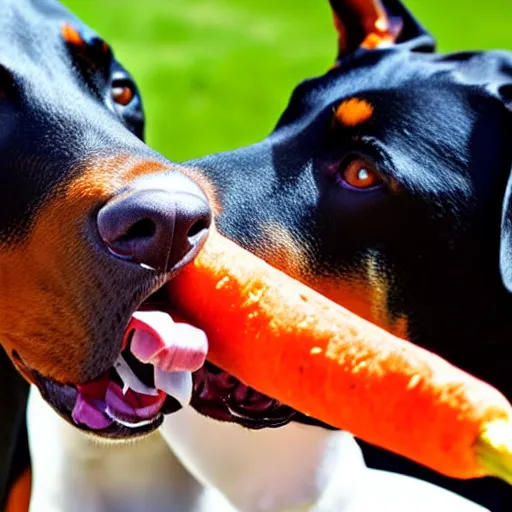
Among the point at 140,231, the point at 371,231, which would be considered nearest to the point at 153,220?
the point at 140,231

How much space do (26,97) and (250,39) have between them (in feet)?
18.6

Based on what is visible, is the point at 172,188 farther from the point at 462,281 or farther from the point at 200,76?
the point at 200,76

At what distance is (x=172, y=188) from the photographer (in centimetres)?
171

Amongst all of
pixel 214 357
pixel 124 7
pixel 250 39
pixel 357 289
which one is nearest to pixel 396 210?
pixel 357 289

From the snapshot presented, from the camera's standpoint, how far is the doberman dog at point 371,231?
2066 mm

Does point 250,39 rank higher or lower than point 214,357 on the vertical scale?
lower

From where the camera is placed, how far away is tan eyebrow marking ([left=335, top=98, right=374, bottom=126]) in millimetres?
2271

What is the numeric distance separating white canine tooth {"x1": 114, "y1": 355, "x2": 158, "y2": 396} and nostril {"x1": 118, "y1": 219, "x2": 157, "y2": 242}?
260 mm

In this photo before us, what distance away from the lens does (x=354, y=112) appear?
2.28m

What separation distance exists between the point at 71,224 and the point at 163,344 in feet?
0.86

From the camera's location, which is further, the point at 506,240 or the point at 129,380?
the point at 506,240

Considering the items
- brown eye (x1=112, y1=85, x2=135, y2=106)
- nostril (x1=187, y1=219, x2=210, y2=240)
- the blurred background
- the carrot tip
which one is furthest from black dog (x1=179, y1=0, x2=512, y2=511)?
the blurred background

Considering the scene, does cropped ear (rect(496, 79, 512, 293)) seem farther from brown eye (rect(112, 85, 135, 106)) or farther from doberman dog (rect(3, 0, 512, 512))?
brown eye (rect(112, 85, 135, 106))

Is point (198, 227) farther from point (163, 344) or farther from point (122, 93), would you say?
point (122, 93)
